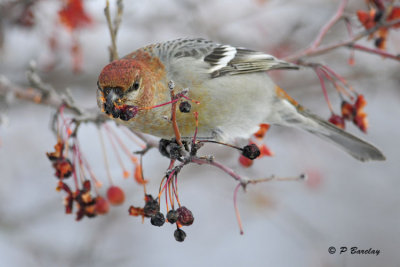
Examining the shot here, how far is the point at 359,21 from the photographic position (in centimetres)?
313

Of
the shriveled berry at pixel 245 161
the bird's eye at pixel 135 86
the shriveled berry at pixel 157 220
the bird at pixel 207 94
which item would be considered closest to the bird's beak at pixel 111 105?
the bird at pixel 207 94

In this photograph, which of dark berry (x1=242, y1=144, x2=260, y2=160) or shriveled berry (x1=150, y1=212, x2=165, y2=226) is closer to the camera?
shriveled berry (x1=150, y1=212, x2=165, y2=226)

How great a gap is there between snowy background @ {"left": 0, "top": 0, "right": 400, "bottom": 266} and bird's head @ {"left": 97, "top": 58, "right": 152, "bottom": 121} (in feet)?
4.87

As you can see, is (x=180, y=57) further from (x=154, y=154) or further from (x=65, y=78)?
(x=154, y=154)

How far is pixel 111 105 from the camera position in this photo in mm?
2244

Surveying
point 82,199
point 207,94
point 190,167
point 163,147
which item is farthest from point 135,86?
point 190,167

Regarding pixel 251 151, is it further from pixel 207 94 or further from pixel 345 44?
pixel 345 44

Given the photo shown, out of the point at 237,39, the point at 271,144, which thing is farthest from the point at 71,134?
the point at 271,144

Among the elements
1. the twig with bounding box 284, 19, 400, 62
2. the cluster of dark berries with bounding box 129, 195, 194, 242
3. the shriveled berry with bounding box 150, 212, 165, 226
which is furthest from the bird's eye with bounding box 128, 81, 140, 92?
the twig with bounding box 284, 19, 400, 62

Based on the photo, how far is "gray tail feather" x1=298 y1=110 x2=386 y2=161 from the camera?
328 cm

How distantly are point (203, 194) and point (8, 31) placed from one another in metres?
3.67

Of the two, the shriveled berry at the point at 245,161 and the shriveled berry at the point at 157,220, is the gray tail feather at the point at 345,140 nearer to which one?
the shriveled berry at the point at 245,161

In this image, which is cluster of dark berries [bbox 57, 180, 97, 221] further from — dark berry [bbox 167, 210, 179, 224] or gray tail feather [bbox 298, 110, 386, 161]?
gray tail feather [bbox 298, 110, 386, 161]

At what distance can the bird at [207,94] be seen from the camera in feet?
7.95
